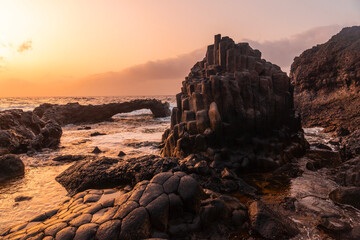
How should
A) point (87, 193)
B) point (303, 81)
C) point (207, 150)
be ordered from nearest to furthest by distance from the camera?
point (87, 193), point (207, 150), point (303, 81)

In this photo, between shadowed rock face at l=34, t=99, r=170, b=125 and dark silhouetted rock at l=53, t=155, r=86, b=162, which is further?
shadowed rock face at l=34, t=99, r=170, b=125

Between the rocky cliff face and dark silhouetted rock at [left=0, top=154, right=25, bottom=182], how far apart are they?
26776mm

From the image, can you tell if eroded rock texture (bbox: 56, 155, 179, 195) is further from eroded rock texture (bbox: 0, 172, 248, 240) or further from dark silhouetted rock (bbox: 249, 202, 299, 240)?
dark silhouetted rock (bbox: 249, 202, 299, 240)

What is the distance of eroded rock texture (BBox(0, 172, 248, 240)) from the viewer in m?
5.17

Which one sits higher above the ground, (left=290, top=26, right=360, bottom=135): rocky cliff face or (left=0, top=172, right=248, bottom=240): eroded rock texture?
(left=290, top=26, right=360, bottom=135): rocky cliff face

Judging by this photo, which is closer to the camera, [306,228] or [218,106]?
[306,228]

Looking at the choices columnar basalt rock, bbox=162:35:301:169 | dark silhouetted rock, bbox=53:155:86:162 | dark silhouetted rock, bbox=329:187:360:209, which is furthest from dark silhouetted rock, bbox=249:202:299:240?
dark silhouetted rock, bbox=53:155:86:162

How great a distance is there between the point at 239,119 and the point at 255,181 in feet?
13.6

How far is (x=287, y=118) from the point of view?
15555 millimetres

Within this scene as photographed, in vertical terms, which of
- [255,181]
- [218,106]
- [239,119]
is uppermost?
[218,106]

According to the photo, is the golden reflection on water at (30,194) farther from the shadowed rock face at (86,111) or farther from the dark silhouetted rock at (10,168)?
the shadowed rock face at (86,111)

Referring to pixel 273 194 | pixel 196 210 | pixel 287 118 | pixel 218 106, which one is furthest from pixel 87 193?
pixel 287 118

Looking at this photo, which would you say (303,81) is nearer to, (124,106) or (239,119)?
(239,119)

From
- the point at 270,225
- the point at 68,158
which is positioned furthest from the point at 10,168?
the point at 270,225
